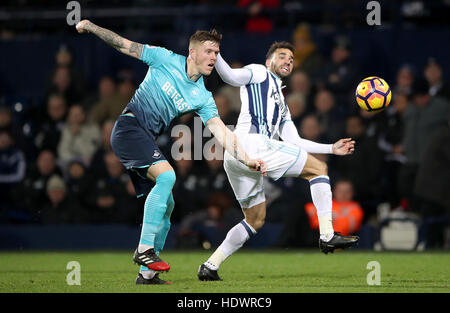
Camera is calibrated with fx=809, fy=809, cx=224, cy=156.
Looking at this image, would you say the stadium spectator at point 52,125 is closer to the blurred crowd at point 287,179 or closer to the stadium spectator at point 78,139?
the blurred crowd at point 287,179

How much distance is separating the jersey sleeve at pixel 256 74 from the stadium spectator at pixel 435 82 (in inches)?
213

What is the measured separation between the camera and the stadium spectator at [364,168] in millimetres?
12625

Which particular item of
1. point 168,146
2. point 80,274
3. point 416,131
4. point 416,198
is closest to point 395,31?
point 416,131

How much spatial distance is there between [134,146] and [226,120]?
219 inches

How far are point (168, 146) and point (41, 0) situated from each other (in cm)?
529

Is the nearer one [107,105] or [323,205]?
[323,205]

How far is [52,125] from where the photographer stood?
47.2 ft

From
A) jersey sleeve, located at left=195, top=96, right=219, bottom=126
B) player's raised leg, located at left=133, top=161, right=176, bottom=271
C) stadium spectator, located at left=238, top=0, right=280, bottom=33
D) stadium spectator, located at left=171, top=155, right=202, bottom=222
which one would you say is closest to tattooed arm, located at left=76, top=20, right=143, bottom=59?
jersey sleeve, located at left=195, top=96, right=219, bottom=126

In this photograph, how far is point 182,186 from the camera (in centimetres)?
1314

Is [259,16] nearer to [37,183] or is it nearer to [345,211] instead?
[345,211]

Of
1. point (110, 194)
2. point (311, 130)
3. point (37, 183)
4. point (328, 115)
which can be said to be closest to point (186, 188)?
point (110, 194)

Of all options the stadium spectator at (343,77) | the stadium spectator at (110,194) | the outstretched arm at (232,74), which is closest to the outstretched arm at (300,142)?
the outstretched arm at (232,74)
